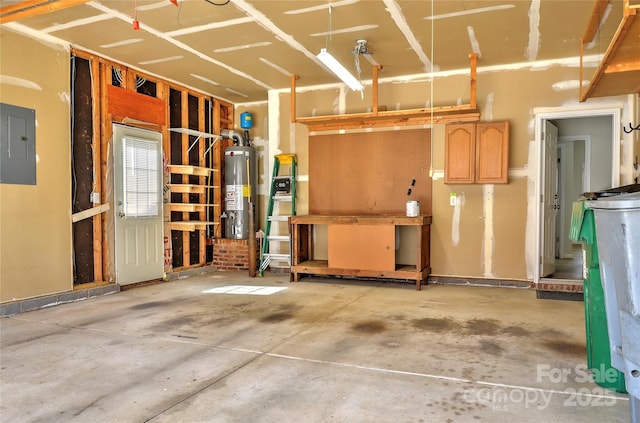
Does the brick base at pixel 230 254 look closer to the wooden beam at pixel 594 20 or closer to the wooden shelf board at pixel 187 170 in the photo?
the wooden shelf board at pixel 187 170

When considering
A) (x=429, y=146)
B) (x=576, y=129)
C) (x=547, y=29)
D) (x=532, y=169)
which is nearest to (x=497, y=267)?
(x=532, y=169)

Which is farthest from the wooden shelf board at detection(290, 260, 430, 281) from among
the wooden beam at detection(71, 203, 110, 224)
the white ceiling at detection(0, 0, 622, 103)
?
the white ceiling at detection(0, 0, 622, 103)

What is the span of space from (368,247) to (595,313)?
339 centimetres

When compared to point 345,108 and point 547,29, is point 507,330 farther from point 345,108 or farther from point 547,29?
point 345,108

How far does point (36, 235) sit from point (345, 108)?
442cm

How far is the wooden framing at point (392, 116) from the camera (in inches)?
210

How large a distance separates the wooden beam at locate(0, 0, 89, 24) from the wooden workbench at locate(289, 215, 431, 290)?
3664 mm

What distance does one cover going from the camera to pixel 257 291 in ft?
17.9

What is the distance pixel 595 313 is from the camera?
2.52 metres

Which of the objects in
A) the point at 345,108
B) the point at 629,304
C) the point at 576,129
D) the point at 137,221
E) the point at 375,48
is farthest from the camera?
the point at 576,129

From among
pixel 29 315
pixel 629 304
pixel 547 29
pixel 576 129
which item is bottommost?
pixel 29 315

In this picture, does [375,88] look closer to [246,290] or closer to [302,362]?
[246,290]

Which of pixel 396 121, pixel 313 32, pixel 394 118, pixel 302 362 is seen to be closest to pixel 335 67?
pixel 313 32

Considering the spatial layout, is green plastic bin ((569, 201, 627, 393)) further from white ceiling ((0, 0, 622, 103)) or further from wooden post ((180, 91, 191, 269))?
wooden post ((180, 91, 191, 269))
